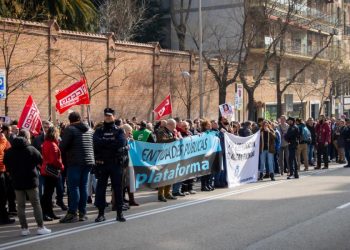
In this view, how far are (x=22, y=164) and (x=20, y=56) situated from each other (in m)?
15.3

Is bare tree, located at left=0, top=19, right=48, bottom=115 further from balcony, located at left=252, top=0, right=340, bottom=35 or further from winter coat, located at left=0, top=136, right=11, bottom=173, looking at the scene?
balcony, located at left=252, top=0, right=340, bottom=35

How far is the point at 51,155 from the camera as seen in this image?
1095 cm

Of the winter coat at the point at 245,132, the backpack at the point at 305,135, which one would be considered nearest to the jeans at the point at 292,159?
the winter coat at the point at 245,132

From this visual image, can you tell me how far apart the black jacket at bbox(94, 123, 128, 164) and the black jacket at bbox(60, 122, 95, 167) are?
206 millimetres

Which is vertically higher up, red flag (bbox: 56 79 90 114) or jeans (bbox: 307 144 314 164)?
red flag (bbox: 56 79 90 114)

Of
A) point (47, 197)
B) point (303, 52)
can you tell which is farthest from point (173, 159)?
point (303, 52)

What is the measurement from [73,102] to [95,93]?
39.7 feet

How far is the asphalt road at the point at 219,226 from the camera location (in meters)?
8.70

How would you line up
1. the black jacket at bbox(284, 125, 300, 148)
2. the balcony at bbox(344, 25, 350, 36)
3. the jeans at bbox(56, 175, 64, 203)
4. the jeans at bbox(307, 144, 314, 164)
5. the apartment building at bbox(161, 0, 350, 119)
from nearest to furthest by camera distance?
1. the jeans at bbox(56, 175, 64, 203)
2. the black jacket at bbox(284, 125, 300, 148)
3. the jeans at bbox(307, 144, 314, 164)
4. the apartment building at bbox(161, 0, 350, 119)
5. the balcony at bbox(344, 25, 350, 36)

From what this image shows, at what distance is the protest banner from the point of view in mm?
12734

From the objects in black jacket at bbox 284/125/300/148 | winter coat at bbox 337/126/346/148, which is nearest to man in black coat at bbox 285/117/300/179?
black jacket at bbox 284/125/300/148

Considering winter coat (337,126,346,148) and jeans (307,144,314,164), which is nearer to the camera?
jeans (307,144,314,164)

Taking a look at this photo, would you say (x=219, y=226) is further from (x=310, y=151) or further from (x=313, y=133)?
(x=310, y=151)

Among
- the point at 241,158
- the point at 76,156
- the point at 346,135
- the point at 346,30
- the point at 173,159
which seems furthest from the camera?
the point at 346,30
